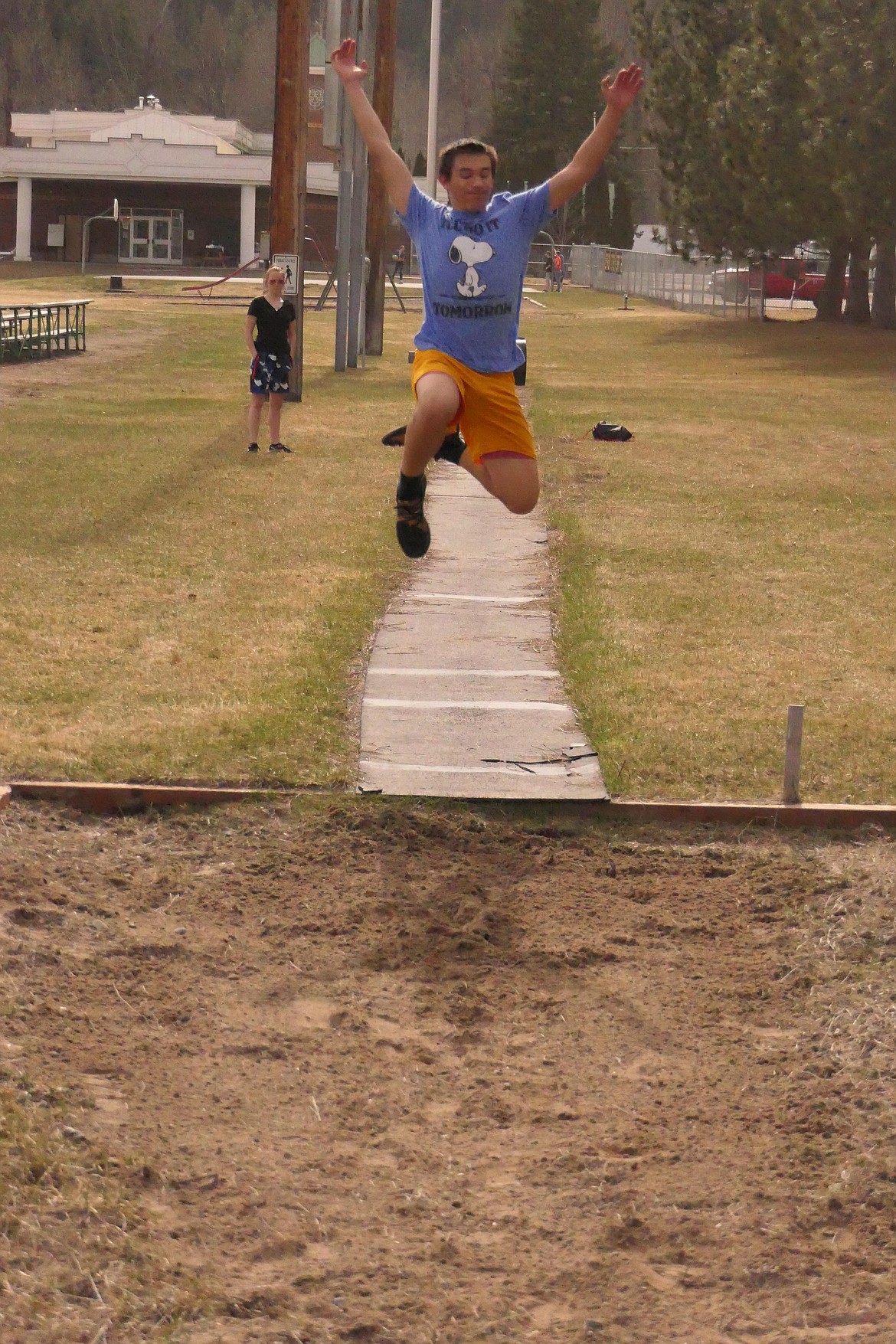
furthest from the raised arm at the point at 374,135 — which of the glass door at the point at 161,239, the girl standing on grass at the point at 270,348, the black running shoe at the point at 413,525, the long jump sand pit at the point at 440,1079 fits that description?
the glass door at the point at 161,239

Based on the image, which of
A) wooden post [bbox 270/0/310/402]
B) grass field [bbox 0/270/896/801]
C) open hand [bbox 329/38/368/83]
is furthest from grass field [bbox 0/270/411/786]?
open hand [bbox 329/38/368/83]

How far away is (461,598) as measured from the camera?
31.0 feet

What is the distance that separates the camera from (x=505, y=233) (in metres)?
6.23

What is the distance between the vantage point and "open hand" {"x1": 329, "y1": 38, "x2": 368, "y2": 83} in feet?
21.7

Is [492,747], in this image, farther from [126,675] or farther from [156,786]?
[126,675]

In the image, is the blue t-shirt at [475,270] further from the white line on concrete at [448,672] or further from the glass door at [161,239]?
the glass door at [161,239]

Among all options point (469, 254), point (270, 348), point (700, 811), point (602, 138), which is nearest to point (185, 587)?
point (469, 254)

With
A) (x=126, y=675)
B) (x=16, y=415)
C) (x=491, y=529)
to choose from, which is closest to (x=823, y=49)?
(x=16, y=415)

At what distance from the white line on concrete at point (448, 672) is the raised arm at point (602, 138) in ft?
7.25

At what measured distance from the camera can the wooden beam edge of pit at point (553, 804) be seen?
609 cm

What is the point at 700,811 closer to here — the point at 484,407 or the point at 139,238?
the point at 484,407

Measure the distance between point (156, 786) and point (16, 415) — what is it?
12.8 m

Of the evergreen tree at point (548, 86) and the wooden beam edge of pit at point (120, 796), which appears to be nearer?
the wooden beam edge of pit at point (120, 796)

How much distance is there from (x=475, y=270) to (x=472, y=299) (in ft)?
0.38
